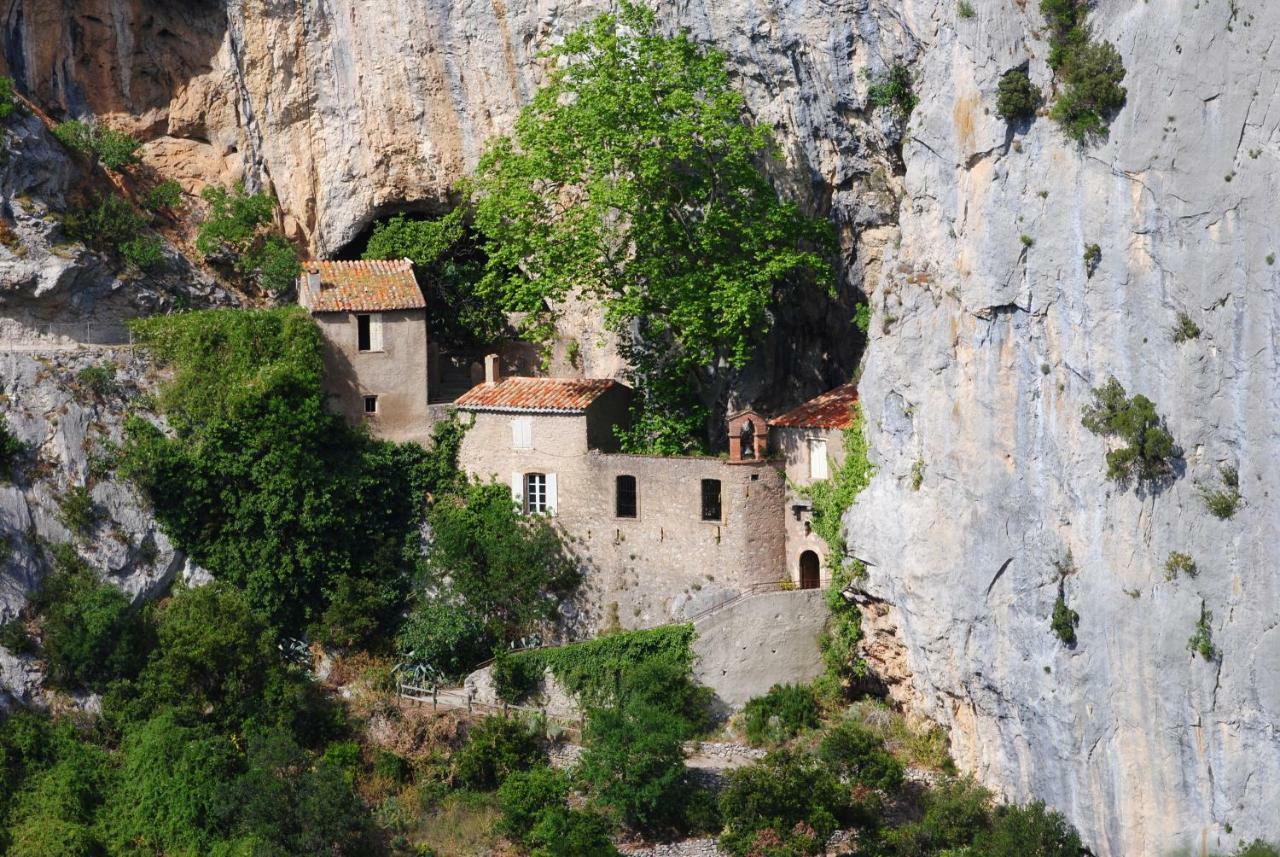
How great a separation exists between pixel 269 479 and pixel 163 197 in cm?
974

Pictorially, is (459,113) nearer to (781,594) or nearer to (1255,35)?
(781,594)

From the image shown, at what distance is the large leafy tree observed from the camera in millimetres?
40750

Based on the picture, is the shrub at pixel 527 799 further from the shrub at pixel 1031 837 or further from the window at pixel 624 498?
the shrub at pixel 1031 837

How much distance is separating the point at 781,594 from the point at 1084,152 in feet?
35.2

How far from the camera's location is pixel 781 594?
1577 inches

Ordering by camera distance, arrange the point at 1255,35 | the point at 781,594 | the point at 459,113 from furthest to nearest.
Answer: the point at 459,113 < the point at 781,594 < the point at 1255,35

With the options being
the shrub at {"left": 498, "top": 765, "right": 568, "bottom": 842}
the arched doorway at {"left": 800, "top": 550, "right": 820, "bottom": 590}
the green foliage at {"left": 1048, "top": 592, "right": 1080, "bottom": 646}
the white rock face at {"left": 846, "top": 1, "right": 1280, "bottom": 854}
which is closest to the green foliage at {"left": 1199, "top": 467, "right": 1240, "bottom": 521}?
the white rock face at {"left": 846, "top": 1, "right": 1280, "bottom": 854}

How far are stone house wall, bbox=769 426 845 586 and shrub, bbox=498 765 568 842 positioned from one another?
21.9 ft

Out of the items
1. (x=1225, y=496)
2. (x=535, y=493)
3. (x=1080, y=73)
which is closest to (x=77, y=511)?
(x=535, y=493)

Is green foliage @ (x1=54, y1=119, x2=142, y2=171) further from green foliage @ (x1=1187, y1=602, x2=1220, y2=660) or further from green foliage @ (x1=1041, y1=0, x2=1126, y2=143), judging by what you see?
green foliage @ (x1=1187, y1=602, x2=1220, y2=660)

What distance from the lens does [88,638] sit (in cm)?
4069

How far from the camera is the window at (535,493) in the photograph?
4291cm

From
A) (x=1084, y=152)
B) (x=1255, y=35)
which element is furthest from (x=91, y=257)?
(x=1255, y=35)

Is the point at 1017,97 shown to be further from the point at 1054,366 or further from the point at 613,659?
the point at 613,659
